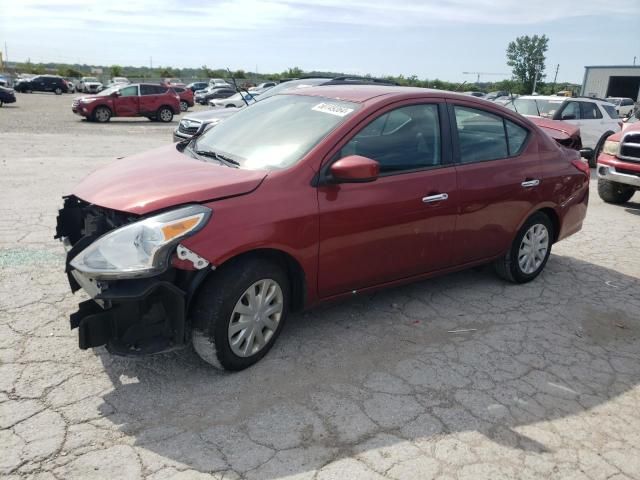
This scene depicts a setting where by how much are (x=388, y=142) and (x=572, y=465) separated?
237 cm

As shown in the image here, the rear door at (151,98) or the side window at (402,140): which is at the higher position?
the side window at (402,140)

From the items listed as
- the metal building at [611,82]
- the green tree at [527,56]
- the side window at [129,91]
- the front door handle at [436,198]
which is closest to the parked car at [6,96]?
the side window at [129,91]

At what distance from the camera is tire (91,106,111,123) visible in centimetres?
2166

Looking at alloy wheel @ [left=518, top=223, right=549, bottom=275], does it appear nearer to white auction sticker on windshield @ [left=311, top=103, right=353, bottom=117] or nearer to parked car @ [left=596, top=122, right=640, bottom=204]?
white auction sticker on windshield @ [left=311, top=103, right=353, bottom=117]

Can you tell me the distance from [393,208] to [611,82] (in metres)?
58.9

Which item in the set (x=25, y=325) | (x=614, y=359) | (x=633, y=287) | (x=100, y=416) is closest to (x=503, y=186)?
(x=614, y=359)

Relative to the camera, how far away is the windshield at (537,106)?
1343 centimetres

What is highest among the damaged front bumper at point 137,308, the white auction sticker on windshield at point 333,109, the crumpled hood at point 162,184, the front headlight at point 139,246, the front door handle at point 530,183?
the white auction sticker on windshield at point 333,109

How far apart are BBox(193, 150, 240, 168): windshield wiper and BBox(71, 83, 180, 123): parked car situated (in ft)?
64.3

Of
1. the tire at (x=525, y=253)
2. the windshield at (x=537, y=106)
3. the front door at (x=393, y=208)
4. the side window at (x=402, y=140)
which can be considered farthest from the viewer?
the windshield at (x=537, y=106)

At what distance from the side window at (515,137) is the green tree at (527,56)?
90.2 m

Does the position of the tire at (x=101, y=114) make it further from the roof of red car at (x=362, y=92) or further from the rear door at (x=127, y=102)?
the roof of red car at (x=362, y=92)

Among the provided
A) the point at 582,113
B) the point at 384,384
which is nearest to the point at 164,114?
the point at 582,113

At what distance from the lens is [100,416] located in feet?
9.71
